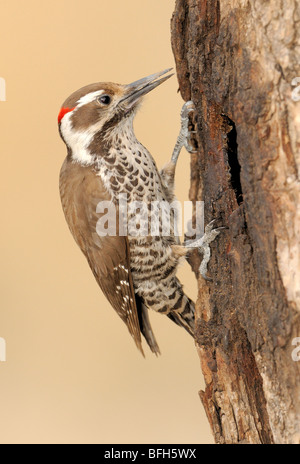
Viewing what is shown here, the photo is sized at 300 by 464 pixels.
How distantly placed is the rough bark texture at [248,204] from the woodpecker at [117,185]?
0.37 m

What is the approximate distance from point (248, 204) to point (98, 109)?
980 mm

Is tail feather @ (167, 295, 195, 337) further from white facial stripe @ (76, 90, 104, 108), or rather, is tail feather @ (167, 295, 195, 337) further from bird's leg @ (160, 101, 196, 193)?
white facial stripe @ (76, 90, 104, 108)

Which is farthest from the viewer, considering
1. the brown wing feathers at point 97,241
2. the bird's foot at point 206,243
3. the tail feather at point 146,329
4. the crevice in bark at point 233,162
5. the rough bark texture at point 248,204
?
the tail feather at point 146,329

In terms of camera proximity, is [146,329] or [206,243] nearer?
[206,243]

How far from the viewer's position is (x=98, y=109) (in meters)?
2.61

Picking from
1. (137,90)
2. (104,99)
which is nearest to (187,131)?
(137,90)

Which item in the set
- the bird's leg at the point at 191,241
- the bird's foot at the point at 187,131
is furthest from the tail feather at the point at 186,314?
the bird's foot at the point at 187,131

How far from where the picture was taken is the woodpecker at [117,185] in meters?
2.60

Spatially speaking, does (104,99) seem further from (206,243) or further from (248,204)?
(248,204)

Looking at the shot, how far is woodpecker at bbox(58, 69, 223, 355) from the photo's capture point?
2598 mm

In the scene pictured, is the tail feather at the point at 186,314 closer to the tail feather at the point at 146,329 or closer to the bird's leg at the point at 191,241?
the tail feather at the point at 146,329

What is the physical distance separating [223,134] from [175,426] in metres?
2.51

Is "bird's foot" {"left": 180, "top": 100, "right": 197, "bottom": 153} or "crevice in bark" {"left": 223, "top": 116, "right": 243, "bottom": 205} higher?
"bird's foot" {"left": 180, "top": 100, "right": 197, "bottom": 153}

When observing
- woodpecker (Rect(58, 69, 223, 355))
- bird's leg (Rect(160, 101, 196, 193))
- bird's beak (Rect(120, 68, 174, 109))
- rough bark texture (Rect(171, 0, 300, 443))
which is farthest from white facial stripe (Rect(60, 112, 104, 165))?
rough bark texture (Rect(171, 0, 300, 443))
